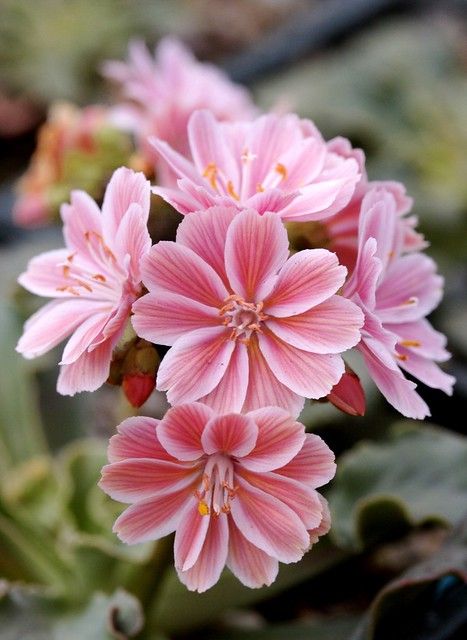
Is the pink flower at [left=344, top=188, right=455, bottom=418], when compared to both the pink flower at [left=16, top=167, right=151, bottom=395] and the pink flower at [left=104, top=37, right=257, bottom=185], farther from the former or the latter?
the pink flower at [left=104, top=37, right=257, bottom=185]

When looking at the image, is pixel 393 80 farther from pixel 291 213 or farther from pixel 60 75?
pixel 291 213

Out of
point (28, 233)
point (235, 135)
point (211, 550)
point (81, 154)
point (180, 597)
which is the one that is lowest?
point (180, 597)

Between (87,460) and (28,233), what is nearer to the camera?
(87,460)

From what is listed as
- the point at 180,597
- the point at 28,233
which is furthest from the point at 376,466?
the point at 28,233

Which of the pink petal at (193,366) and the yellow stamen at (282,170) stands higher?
the yellow stamen at (282,170)

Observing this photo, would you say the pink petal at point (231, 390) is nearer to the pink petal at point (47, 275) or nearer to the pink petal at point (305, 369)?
the pink petal at point (305, 369)

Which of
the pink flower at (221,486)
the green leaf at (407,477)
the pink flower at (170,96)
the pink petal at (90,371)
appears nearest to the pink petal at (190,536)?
the pink flower at (221,486)

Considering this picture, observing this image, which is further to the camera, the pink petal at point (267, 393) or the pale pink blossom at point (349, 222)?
the pale pink blossom at point (349, 222)
